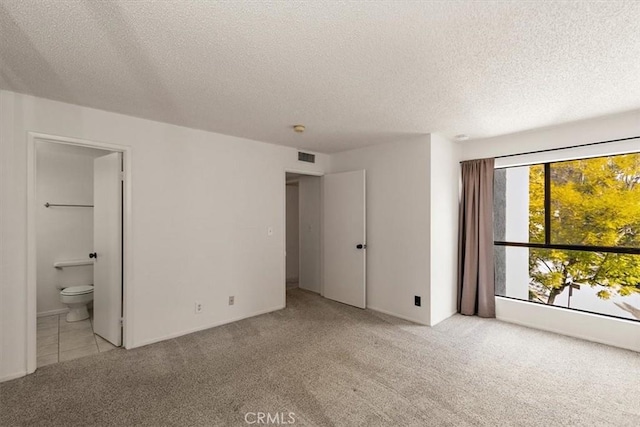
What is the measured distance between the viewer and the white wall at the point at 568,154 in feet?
9.70

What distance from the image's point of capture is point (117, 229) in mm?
3021

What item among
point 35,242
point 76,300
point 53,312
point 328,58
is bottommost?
point 53,312

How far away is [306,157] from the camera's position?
15.0 ft

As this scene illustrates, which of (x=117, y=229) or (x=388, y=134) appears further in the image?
(x=388, y=134)

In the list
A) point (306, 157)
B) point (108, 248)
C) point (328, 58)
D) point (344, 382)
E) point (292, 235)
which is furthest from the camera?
point (292, 235)

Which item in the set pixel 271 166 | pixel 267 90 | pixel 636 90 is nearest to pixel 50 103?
pixel 267 90

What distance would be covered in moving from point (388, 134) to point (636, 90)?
83.4 inches

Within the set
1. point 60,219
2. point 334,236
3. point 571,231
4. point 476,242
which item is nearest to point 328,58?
point 334,236

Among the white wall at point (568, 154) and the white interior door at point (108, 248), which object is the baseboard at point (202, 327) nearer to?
the white interior door at point (108, 248)

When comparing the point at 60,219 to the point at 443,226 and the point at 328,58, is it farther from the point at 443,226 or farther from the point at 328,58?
the point at 443,226

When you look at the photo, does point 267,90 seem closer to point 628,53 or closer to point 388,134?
point 388,134

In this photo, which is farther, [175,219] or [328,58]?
[175,219]

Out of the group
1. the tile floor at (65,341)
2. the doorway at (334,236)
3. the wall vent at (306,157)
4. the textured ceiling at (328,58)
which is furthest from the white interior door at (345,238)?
the tile floor at (65,341)

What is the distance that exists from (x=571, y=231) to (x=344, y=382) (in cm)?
375
